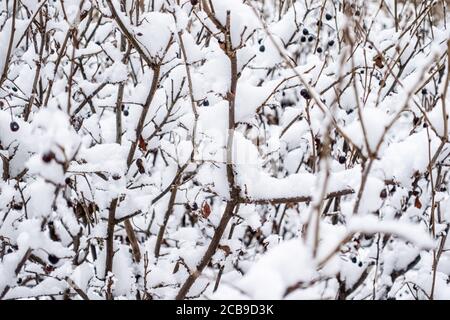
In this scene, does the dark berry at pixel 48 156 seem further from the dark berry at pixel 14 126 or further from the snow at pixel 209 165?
the dark berry at pixel 14 126

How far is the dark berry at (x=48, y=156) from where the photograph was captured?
1177 mm

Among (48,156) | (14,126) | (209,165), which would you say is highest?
(14,126)

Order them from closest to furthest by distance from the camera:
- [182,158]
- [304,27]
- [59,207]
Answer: [59,207], [182,158], [304,27]

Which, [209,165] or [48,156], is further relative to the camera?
[209,165]

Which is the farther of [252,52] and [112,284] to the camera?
[112,284]

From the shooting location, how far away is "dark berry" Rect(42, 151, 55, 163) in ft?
3.86

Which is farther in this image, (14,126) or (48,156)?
(14,126)

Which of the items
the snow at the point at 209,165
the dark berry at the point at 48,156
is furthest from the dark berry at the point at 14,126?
the dark berry at the point at 48,156

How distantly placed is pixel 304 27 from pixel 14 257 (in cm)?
231

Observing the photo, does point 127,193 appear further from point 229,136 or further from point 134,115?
point 229,136

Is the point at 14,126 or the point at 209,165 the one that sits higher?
the point at 14,126

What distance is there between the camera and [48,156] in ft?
3.88
